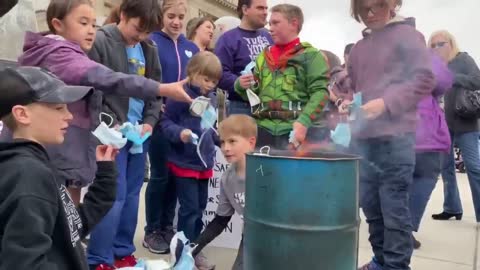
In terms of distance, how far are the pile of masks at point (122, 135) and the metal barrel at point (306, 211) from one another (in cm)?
56

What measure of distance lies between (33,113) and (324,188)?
109 cm

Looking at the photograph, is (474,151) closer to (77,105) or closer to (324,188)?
(324,188)

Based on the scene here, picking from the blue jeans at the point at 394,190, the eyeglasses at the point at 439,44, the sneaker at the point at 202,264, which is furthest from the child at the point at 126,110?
the eyeglasses at the point at 439,44

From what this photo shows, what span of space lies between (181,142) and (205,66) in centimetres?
53

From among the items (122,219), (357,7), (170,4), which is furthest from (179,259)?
(170,4)

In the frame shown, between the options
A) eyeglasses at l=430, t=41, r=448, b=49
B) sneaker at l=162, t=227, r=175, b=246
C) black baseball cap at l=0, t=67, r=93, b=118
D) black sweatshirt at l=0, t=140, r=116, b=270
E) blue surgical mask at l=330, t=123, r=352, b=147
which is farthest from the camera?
eyeglasses at l=430, t=41, r=448, b=49

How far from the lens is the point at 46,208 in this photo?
135 cm

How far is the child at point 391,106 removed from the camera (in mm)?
2658

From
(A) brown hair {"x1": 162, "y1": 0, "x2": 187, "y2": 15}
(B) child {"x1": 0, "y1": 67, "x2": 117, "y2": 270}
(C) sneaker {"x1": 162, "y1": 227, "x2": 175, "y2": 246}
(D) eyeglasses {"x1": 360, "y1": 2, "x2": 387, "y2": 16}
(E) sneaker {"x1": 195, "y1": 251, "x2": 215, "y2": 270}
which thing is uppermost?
(A) brown hair {"x1": 162, "y1": 0, "x2": 187, "y2": 15}

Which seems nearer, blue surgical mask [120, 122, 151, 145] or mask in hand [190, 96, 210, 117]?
blue surgical mask [120, 122, 151, 145]

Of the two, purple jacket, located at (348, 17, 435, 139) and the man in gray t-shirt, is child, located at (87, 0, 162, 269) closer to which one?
the man in gray t-shirt

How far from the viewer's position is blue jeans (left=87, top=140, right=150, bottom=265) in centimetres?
272

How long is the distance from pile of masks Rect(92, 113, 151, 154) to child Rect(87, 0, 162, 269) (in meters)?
0.03

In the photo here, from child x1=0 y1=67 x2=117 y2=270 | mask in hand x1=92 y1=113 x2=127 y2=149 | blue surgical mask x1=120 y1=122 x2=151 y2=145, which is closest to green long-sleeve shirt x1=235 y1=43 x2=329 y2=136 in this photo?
blue surgical mask x1=120 y1=122 x2=151 y2=145
